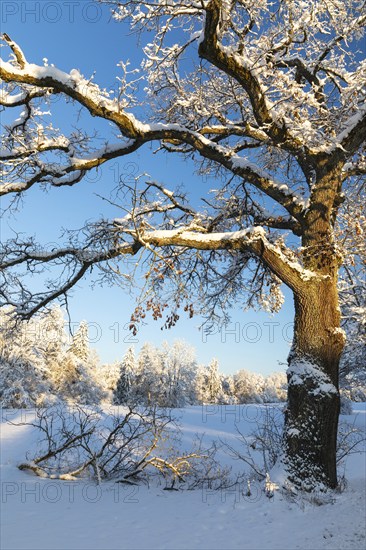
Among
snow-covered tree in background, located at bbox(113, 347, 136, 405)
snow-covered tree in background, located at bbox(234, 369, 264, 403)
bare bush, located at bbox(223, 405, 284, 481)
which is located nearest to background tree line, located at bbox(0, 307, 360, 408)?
snow-covered tree in background, located at bbox(113, 347, 136, 405)

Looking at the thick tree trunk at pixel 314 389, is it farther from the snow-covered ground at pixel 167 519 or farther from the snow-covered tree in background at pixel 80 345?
the snow-covered tree in background at pixel 80 345

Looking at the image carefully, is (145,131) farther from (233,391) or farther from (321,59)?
(233,391)

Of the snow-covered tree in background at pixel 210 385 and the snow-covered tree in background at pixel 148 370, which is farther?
the snow-covered tree in background at pixel 210 385

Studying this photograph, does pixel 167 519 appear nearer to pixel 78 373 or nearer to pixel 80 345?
pixel 78 373

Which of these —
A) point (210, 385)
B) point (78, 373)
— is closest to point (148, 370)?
point (78, 373)

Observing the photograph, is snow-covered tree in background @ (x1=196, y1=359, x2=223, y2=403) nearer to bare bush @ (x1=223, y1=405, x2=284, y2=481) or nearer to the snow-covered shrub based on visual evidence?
the snow-covered shrub

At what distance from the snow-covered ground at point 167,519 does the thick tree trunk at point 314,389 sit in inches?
15.6

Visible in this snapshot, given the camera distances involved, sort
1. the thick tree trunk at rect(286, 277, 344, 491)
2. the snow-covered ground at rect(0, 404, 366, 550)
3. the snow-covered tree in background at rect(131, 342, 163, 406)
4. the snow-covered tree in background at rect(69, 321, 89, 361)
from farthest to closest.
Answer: the snow-covered tree in background at rect(131, 342, 163, 406) < the snow-covered tree in background at rect(69, 321, 89, 361) < the thick tree trunk at rect(286, 277, 344, 491) < the snow-covered ground at rect(0, 404, 366, 550)

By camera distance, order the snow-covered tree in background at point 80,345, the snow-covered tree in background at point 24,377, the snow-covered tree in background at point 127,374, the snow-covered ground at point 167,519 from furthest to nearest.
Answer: the snow-covered tree in background at point 127,374
the snow-covered tree in background at point 80,345
the snow-covered tree in background at point 24,377
the snow-covered ground at point 167,519

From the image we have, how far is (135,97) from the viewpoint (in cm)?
552

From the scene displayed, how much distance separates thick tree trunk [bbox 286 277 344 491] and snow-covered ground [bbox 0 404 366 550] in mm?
397

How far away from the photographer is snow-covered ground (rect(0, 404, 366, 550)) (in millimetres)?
3365

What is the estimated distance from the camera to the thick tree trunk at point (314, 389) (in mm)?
4871

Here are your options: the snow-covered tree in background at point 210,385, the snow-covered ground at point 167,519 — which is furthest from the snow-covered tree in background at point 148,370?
the snow-covered ground at point 167,519
